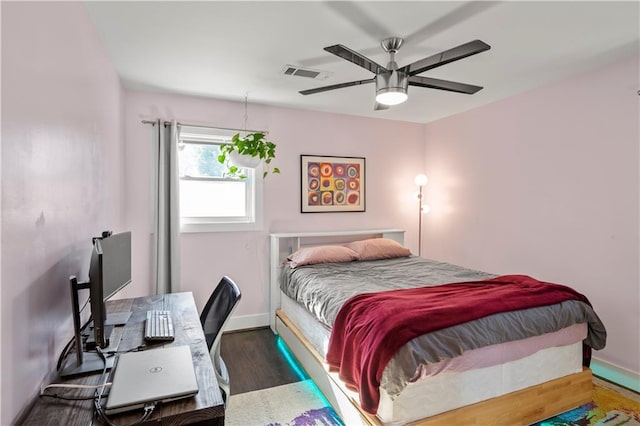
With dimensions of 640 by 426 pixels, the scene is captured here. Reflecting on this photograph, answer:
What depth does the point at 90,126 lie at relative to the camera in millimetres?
1999

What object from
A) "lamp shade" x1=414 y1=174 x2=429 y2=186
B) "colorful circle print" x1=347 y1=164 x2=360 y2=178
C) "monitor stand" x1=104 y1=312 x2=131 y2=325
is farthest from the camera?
"lamp shade" x1=414 y1=174 x2=429 y2=186

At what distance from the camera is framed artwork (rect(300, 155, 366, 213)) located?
4.05m

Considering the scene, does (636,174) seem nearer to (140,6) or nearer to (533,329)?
(533,329)

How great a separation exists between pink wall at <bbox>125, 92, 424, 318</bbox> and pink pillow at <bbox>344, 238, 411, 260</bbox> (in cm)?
53

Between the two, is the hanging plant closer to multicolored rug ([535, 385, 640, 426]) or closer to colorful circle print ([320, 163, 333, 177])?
colorful circle print ([320, 163, 333, 177])

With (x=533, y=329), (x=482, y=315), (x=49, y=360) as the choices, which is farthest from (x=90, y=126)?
(x=533, y=329)

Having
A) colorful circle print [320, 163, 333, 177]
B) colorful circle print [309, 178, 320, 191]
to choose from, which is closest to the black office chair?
colorful circle print [309, 178, 320, 191]

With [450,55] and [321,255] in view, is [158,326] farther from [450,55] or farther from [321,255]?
[450,55]

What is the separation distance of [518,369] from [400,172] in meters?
2.95

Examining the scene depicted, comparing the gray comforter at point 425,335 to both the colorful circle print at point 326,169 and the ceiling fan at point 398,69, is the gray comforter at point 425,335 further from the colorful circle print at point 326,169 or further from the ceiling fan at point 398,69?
the ceiling fan at point 398,69

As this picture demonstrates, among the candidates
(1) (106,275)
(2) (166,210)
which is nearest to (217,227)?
(2) (166,210)

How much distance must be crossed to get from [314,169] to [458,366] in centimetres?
272

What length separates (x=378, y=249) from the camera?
377 cm

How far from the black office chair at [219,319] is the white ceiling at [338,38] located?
159 cm
